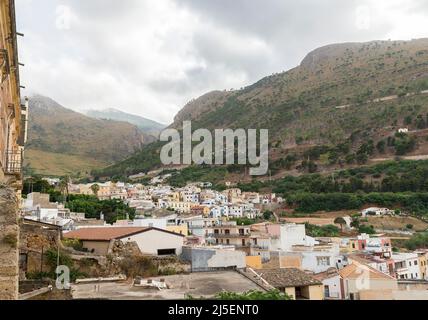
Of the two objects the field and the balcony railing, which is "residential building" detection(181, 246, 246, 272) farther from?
the field

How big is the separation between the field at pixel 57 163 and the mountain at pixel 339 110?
42.4ft

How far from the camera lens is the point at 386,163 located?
214 feet

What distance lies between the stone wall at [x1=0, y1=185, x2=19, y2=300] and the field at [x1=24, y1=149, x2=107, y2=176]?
A: 98.0 meters

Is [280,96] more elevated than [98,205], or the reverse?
[280,96]

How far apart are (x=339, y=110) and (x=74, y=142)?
9202 cm

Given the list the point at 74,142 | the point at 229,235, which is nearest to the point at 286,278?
the point at 229,235

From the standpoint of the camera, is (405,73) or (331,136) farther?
(405,73)

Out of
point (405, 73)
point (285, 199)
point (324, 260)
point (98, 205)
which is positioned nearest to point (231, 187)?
point (285, 199)

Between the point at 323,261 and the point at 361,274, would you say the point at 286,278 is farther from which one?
the point at 323,261

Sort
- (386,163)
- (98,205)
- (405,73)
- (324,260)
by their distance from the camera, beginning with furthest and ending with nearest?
(405,73), (386,163), (98,205), (324,260)
